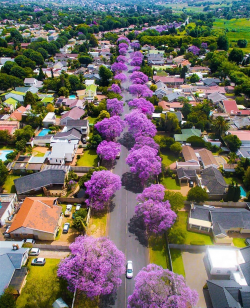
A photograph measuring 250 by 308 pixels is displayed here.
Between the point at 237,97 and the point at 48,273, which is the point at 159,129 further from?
the point at 48,273

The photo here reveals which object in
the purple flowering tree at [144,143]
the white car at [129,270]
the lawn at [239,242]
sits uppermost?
the purple flowering tree at [144,143]

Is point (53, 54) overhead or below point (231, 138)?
below

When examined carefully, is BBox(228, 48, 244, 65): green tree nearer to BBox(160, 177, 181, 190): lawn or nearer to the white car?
BBox(160, 177, 181, 190): lawn

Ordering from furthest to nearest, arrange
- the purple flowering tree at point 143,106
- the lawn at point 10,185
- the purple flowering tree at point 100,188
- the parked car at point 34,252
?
the purple flowering tree at point 143,106 → the lawn at point 10,185 → the purple flowering tree at point 100,188 → the parked car at point 34,252

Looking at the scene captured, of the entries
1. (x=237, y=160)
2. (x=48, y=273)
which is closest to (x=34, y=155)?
(x=48, y=273)

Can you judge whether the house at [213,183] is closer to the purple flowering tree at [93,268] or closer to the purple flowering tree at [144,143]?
the purple flowering tree at [144,143]

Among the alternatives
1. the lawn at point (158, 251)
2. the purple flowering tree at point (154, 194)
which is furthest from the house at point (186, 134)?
the lawn at point (158, 251)
